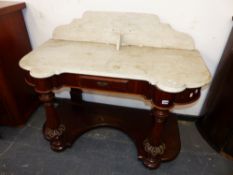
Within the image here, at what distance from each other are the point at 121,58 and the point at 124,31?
0.30 metres

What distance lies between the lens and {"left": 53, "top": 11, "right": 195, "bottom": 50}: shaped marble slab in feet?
4.15

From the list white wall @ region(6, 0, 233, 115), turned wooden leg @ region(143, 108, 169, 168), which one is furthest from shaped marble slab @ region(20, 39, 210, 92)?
turned wooden leg @ region(143, 108, 169, 168)

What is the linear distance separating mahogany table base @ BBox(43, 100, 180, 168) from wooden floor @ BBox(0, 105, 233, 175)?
0.07 m

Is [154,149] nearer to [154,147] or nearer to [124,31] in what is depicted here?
[154,147]

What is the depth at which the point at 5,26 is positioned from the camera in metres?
1.30

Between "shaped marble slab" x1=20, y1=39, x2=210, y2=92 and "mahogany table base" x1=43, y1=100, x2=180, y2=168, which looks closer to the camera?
"shaped marble slab" x1=20, y1=39, x2=210, y2=92

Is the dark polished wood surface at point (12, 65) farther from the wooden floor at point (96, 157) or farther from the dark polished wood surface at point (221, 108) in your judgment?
the dark polished wood surface at point (221, 108)

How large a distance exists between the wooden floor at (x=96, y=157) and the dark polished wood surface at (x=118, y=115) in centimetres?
8

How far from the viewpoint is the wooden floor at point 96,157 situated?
130cm

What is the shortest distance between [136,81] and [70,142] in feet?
2.64

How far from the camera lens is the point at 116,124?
159cm

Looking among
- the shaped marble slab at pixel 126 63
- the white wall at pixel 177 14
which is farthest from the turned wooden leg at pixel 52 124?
the white wall at pixel 177 14

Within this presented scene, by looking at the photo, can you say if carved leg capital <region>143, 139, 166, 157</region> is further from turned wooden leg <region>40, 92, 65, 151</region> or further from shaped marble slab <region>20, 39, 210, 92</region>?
turned wooden leg <region>40, 92, 65, 151</region>

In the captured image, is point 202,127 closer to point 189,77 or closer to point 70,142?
point 189,77
